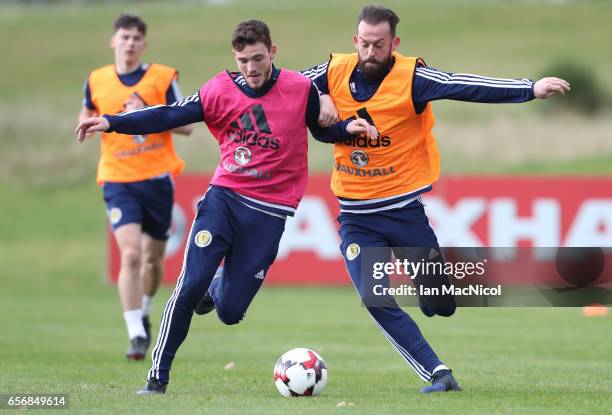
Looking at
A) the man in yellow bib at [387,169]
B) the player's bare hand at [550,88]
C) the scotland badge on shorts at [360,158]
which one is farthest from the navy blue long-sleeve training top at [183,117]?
the player's bare hand at [550,88]

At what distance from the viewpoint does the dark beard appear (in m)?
8.55

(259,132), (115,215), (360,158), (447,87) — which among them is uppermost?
(447,87)

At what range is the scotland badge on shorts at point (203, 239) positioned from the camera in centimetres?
830

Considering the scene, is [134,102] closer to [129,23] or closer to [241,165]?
[129,23]

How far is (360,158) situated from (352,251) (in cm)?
70

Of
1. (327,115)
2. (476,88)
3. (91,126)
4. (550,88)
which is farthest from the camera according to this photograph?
(327,115)

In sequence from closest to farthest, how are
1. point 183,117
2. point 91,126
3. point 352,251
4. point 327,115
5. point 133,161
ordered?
point 91,126 < point 183,117 < point 327,115 < point 352,251 < point 133,161

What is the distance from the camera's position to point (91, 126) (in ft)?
26.8

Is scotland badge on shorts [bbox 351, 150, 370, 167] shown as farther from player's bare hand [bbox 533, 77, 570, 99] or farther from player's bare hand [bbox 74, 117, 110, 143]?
player's bare hand [bbox 74, 117, 110, 143]

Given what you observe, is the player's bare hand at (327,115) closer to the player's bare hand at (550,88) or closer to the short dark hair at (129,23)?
the player's bare hand at (550,88)

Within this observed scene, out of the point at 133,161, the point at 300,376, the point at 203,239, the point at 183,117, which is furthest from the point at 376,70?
the point at 133,161

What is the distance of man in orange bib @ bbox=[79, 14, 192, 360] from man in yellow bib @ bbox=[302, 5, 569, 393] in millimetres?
3305

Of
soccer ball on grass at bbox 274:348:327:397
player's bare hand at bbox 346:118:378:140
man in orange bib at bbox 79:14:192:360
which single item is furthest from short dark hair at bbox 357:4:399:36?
man in orange bib at bbox 79:14:192:360

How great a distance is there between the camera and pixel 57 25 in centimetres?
6638
